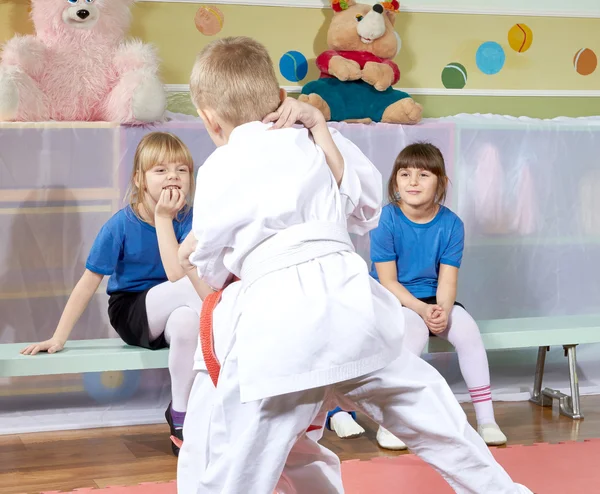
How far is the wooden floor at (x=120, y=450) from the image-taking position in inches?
71.1

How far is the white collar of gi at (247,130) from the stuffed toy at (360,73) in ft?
3.79

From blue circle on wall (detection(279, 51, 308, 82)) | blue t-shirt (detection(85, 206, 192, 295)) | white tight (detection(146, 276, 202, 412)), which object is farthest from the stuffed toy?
white tight (detection(146, 276, 202, 412))

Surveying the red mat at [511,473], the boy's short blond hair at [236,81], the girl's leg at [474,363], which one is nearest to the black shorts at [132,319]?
the red mat at [511,473]

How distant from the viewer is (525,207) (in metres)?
2.62

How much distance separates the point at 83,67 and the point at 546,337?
143 centimetres

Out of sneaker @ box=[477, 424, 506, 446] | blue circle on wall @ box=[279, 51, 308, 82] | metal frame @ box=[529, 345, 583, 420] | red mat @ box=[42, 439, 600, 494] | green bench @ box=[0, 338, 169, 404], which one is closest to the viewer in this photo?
red mat @ box=[42, 439, 600, 494]

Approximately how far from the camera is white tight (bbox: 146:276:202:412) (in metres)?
1.93

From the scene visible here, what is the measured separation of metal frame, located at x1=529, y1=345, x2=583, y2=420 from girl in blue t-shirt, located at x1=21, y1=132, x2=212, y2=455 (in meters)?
1.06

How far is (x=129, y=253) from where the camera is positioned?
2074mm

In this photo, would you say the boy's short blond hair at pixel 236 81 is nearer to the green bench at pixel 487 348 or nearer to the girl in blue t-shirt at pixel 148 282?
the girl in blue t-shirt at pixel 148 282

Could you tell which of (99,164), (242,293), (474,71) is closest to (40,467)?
Answer: (99,164)

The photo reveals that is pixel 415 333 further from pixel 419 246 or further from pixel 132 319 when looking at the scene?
pixel 132 319

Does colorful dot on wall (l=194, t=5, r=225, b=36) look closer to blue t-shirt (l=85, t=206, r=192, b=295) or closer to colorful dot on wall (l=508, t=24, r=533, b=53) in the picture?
blue t-shirt (l=85, t=206, r=192, b=295)

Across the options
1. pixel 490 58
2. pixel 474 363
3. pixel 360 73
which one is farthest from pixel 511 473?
pixel 490 58
